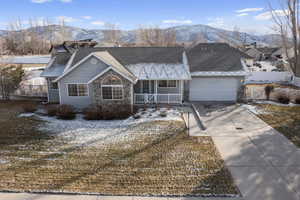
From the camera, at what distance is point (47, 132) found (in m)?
12.7

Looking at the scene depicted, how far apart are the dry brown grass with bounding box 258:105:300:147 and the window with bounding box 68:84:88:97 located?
12.8 metres

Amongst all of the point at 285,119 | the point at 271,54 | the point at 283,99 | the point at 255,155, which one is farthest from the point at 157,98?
the point at 271,54

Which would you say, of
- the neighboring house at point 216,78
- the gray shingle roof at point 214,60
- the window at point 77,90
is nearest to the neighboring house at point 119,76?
the window at point 77,90

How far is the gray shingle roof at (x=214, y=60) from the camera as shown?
19.0 metres

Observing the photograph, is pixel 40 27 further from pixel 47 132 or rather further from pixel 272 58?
pixel 47 132

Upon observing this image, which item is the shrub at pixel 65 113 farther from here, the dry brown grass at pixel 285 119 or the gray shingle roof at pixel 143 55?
the dry brown grass at pixel 285 119

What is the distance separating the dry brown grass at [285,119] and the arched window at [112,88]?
33.0 feet

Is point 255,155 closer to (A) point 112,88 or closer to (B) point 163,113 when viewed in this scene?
(B) point 163,113

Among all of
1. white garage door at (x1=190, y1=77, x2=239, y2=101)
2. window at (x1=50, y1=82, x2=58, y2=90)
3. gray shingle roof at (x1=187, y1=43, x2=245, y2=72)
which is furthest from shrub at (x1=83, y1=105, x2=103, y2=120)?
gray shingle roof at (x1=187, y1=43, x2=245, y2=72)

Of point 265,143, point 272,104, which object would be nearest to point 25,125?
point 265,143

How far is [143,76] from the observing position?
17594mm

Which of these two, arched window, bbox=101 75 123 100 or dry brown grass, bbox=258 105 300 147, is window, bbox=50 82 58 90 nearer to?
arched window, bbox=101 75 123 100

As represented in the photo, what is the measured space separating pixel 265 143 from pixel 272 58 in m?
62.7

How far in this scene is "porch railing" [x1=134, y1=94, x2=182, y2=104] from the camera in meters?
18.0
